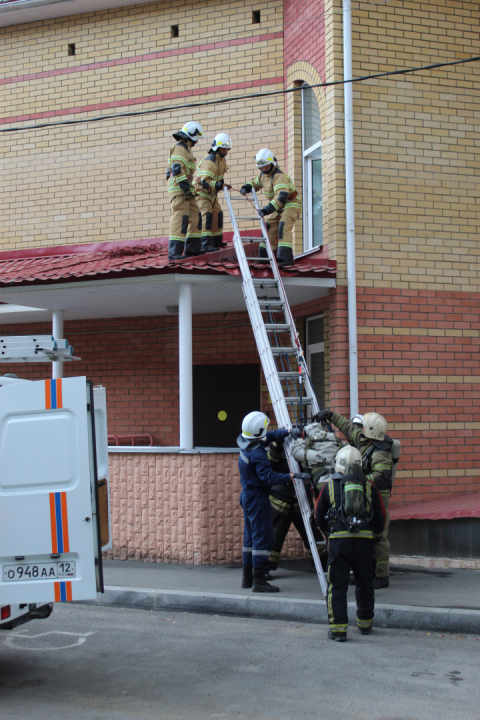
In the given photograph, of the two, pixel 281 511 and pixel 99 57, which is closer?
pixel 281 511

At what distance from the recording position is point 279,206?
8.91 m

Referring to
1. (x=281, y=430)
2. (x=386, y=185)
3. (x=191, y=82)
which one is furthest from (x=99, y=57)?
(x=281, y=430)

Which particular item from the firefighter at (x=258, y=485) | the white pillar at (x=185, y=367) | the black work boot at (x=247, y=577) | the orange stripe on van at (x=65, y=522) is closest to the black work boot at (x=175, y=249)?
the white pillar at (x=185, y=367)

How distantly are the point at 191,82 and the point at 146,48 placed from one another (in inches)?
41.2

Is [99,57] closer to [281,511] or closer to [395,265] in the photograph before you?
[395,265]

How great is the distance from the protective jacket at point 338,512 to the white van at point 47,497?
6.66 ft

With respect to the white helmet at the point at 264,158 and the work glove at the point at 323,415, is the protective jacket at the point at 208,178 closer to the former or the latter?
the white helmet at the point at 264,158

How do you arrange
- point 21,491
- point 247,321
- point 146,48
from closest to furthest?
point 21,491 → point 247,321 → point 146,48

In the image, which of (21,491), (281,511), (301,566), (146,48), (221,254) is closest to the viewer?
(21,491)

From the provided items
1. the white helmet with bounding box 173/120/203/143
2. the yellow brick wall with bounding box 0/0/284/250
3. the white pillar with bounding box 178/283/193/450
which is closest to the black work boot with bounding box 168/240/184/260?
the white pillar with bounding box 178/283/193/450

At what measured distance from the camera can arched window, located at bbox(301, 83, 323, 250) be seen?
10.1 meters

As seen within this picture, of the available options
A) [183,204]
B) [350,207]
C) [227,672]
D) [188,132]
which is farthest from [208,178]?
[227,672]

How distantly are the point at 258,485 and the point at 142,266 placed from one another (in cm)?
296

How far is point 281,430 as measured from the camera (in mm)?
6992
